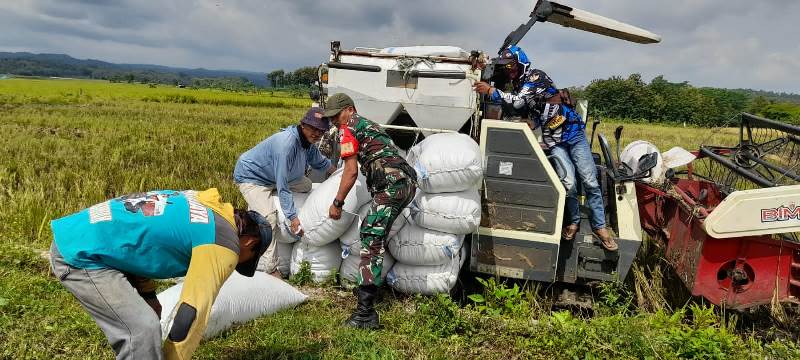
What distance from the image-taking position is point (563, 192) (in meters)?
4.29

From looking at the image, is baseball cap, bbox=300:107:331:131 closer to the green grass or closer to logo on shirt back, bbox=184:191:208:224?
the green grass

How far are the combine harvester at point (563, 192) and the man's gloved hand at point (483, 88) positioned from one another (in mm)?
151

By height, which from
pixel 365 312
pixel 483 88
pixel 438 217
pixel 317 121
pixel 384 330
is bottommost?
pixel 384 330

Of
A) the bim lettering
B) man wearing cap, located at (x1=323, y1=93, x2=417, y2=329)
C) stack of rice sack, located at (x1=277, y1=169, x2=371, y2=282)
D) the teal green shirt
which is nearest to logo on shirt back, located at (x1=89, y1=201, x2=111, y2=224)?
the teal green shirt

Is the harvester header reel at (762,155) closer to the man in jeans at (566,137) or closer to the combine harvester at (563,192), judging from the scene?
the combine harvester at (563,192)

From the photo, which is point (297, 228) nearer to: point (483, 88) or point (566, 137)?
point (483, 88)

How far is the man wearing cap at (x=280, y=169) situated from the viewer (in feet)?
14.5

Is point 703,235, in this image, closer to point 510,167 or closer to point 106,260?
point 510,167

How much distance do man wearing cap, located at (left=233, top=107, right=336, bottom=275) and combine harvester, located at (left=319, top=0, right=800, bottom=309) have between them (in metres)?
0.87

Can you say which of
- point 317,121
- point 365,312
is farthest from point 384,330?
point 317,121

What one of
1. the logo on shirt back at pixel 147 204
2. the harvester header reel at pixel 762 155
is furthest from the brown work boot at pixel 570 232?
the logo on shirt back at pixel 147 204

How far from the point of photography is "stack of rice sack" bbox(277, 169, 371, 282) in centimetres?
430

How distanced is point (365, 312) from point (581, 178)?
7.03 feet

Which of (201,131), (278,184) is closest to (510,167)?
(278,184)
